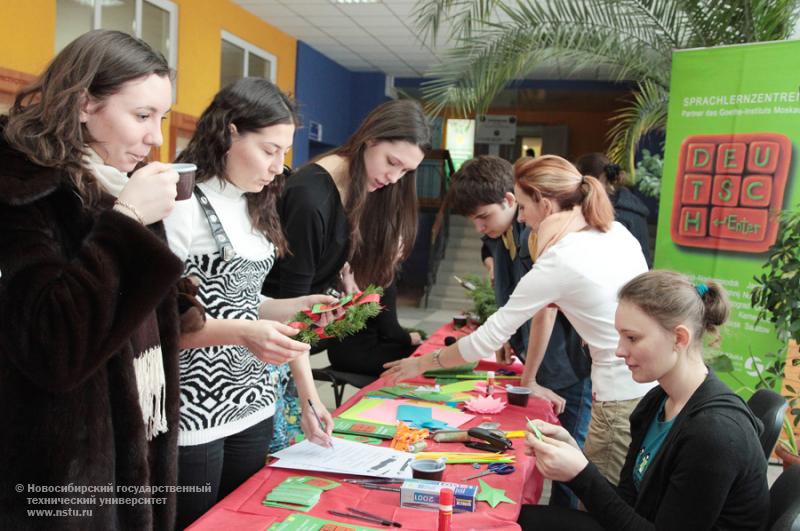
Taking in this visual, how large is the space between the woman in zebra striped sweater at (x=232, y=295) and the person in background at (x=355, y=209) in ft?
0.71

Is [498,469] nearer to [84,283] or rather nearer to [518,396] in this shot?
[518,396]

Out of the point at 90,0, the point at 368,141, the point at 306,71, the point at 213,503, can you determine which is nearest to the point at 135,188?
the point at 213,503

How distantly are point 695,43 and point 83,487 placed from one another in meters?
4.61

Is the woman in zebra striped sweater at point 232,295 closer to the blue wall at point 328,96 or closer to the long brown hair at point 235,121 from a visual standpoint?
the long brown hair at point 235,121

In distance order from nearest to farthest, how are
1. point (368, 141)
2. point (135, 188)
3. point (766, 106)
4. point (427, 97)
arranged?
point (135, 188), point (368, 141), point (766, 106), point (427, 97)

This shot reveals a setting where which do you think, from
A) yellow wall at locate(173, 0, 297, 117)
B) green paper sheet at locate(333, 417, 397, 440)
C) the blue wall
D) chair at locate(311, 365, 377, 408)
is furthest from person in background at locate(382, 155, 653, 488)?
the blue wall

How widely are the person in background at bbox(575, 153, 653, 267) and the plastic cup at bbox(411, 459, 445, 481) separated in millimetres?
3583

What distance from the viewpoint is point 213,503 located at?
1570mm

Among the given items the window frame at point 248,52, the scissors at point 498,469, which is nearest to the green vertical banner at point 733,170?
the scissors at point 498,469

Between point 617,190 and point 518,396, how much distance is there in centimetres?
301

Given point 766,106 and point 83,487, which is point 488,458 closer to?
point 83,487

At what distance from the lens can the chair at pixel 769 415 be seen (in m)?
2.00

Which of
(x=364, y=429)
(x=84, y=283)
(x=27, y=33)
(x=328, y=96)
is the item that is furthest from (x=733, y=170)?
(x=328, y=96)

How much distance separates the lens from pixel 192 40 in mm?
8609
